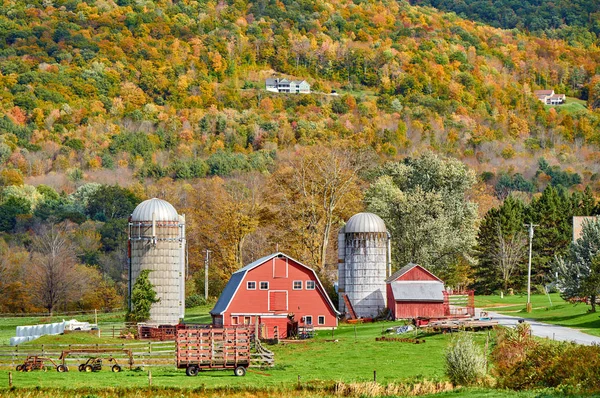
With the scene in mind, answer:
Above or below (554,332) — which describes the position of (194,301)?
above

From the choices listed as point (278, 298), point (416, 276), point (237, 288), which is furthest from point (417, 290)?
point (237, 288)

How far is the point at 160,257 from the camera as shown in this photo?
257 feet

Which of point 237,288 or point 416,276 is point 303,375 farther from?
point 416,276

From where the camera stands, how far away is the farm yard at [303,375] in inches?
1710

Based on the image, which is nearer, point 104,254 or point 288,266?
point 288,266

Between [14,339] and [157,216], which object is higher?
[157,216]

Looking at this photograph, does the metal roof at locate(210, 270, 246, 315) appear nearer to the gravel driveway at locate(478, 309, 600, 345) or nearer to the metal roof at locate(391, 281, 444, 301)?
the metal roof at locate(391, 281, 444, 301)

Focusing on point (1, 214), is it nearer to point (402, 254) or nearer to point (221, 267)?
point (221, 267)

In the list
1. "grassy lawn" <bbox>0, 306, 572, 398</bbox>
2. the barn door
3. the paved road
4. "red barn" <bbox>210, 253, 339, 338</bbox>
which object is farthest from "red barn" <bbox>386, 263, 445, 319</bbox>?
the barn door

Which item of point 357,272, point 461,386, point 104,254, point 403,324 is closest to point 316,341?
point 403,324

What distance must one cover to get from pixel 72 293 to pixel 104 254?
88.0 ft

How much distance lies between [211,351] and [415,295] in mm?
25862

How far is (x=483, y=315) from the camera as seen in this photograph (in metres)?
71.0

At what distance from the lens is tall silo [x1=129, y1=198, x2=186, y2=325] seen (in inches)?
3066
